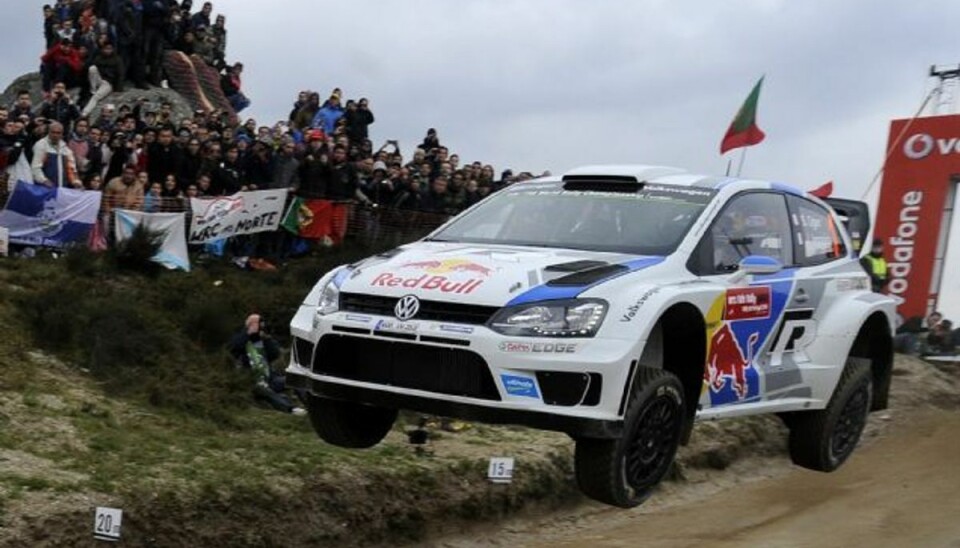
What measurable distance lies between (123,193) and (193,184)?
106 cm

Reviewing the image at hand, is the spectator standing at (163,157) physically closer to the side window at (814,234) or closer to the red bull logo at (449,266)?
the side window at (814,234)

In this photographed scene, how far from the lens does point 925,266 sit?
2347cm

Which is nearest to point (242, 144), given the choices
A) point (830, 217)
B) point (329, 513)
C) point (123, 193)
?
point (123, 193)

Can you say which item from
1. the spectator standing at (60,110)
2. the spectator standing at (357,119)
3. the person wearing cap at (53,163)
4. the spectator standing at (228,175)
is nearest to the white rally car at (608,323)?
the person wearing cap at (53,163)

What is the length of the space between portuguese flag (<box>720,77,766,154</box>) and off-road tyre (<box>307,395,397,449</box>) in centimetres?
1121

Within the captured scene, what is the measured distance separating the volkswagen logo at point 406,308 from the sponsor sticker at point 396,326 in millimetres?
32

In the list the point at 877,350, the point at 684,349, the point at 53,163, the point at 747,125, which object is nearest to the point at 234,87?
the point at 53,163

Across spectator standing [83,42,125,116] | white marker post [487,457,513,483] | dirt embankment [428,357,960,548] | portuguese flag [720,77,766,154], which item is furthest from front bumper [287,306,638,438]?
spectator standing [83,42,125,116]

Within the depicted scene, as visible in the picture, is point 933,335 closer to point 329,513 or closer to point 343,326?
point 329,513

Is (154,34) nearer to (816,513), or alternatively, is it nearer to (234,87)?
(234,87)

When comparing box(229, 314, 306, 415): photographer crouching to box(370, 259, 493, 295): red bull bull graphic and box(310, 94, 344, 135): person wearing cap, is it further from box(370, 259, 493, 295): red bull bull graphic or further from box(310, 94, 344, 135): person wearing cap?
box(370, 259, 493, 295): red bull bull graphic

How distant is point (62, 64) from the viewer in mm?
18953

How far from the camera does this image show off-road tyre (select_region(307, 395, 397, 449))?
23.9ft

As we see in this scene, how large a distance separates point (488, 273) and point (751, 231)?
202 cm
